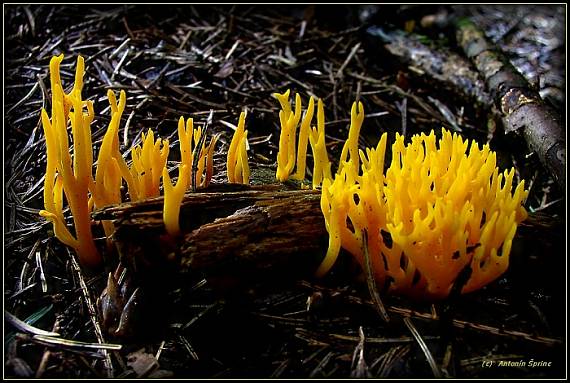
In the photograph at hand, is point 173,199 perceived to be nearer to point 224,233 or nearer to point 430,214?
point 224,233

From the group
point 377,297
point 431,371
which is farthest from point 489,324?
point 377,297

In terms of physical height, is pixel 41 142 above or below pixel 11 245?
above

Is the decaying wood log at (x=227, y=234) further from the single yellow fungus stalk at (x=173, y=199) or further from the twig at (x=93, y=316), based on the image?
the twig at (x=93, y=316)

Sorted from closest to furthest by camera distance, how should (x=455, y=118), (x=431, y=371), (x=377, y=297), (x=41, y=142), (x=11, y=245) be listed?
(x=431, y=371)
(x=377, y=297)
(x=11, y=245)
(x=41, y=142)
(x=455, y=118)

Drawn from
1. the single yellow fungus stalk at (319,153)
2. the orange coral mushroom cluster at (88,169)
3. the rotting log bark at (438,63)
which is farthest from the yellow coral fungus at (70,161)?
the rotting log bark at (438,63)

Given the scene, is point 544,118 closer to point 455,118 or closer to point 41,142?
point 455,118

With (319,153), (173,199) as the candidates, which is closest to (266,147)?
(319,153)
